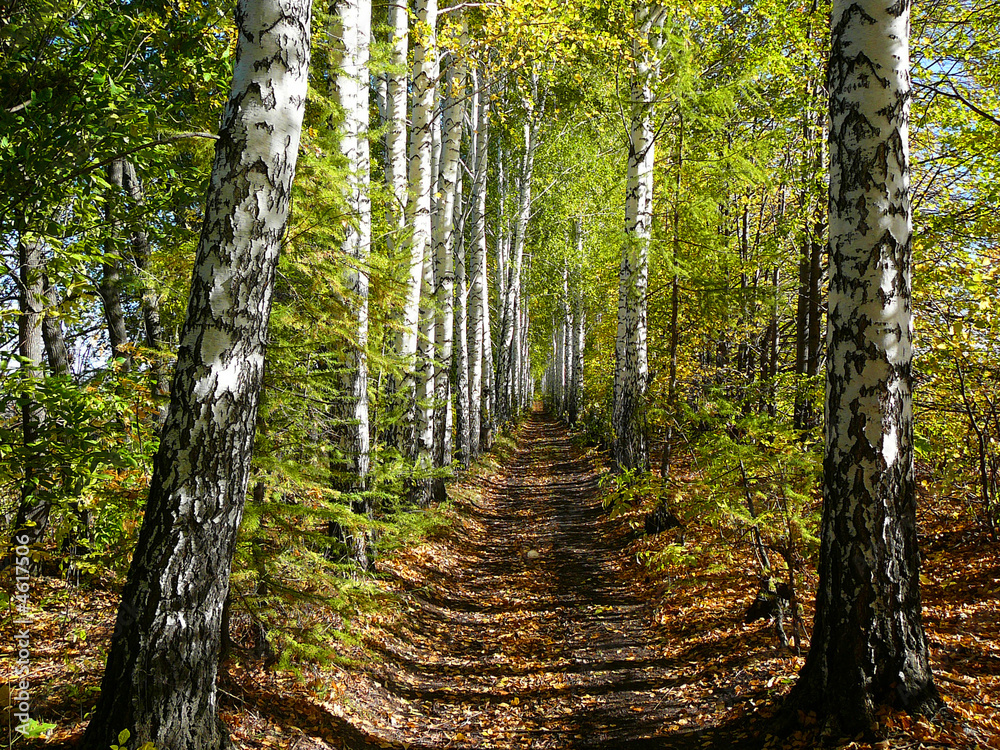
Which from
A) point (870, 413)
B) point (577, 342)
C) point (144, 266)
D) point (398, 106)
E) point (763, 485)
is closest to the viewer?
point (870, 413)

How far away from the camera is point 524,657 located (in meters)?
6.00

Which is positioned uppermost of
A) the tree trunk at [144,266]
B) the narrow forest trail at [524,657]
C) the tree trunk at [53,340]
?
the tree trunk at [144,266]

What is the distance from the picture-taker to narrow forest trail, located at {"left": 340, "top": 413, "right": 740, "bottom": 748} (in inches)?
181

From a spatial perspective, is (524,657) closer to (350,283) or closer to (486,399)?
(350,283)

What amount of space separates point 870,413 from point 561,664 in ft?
12.5

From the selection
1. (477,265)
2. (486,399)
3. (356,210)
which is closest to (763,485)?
(356,210)

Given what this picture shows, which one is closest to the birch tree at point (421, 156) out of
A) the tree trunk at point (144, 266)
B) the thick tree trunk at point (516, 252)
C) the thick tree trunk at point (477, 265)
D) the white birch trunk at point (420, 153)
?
the white birch trunk at point (420, 153)

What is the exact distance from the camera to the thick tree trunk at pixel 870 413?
3281 millimetres

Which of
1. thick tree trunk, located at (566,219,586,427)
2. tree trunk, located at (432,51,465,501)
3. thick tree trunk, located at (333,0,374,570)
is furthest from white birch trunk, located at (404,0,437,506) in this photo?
thick tree trunk, located at (566,219,586,427)

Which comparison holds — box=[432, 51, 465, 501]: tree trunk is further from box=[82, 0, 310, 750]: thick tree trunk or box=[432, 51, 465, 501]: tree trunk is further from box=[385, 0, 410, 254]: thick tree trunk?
box=[82, 0, 310, 750]: thick tree trunk

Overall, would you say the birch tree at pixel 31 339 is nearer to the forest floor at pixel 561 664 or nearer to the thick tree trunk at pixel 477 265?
the forest floor at pixel 561 664

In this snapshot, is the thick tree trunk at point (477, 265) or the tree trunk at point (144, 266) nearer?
the tree trunk at point (144, 266)

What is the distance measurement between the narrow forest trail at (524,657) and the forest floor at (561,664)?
0.02m

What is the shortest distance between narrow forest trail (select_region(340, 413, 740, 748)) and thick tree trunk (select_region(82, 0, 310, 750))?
2043 millimetres
